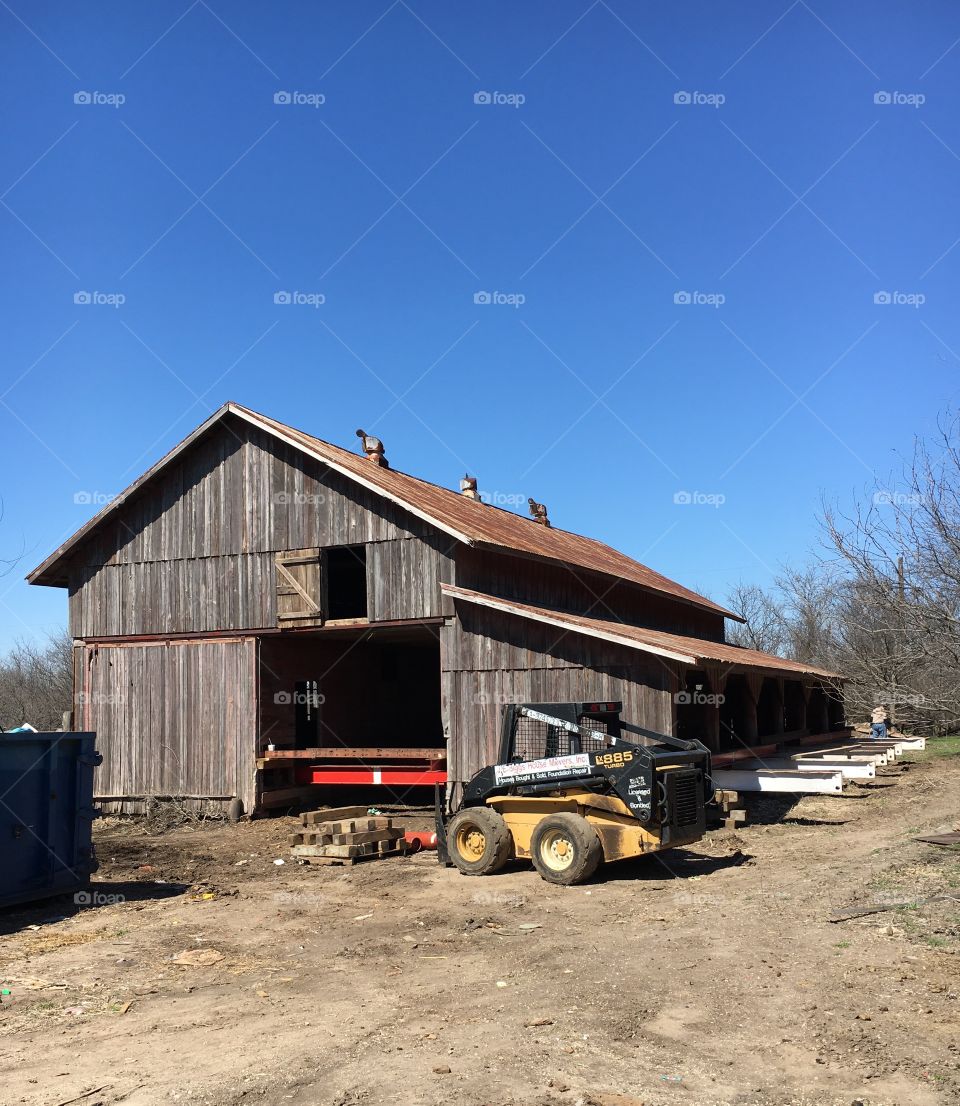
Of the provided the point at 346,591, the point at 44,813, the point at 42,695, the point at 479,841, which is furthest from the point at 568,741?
the point at 42,695

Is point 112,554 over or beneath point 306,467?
beneath

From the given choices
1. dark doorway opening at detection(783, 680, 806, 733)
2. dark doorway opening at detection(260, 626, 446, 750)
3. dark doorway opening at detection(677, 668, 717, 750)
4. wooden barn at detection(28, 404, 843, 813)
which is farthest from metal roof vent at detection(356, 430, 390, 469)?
dark doorway opening at detection(783, 680, 806, 733)

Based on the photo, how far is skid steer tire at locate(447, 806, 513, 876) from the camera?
1304 centimetres

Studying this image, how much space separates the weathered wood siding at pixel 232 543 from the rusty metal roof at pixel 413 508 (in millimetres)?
432

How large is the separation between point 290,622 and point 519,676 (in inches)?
206

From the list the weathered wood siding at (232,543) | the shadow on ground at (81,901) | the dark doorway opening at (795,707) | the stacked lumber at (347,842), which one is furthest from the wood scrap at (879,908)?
the dark doorway opening at (795,707)

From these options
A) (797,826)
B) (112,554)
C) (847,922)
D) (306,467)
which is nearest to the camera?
(847,922)

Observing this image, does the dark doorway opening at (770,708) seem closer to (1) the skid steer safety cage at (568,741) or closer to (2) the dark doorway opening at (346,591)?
(2) the dark doorway opening at (346,591)

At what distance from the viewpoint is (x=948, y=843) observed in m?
13.0

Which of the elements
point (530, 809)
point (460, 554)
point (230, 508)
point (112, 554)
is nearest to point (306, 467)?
point (230, 508)

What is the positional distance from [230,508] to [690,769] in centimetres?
1230

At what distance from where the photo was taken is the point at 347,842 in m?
15.0

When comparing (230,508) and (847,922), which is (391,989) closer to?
(847,922)

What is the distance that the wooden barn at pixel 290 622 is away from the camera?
1812 centimetres
